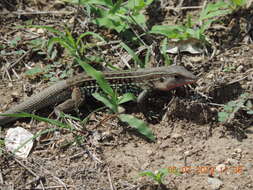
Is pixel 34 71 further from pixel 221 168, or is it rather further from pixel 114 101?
pixel 221 168

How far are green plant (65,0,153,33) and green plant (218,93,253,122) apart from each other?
1.93 metres

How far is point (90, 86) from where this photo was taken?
4.82m

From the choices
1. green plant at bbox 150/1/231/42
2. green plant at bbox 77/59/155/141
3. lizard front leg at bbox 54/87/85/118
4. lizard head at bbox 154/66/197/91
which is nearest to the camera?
green plant at bbox 77/59/155/141

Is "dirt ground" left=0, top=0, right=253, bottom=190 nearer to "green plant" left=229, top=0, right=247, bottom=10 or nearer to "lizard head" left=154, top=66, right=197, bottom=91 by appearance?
"lizard head" left=154, top=66, right=197, bottom=91

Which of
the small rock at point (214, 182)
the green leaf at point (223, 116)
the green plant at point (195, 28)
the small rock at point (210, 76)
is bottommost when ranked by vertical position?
the small rock at point (214, 182)

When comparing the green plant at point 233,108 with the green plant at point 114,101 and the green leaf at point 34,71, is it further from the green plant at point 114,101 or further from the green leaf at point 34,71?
the green leaf at point 34,71

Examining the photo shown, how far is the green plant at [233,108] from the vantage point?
167 inches

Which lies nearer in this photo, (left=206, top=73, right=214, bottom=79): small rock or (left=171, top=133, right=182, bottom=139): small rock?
(left=171, top=133, right=182, bottom=139): small rock

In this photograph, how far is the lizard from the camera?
4.72m

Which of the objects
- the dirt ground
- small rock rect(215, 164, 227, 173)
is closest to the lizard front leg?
the dirt ground

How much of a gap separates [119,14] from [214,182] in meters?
3.00

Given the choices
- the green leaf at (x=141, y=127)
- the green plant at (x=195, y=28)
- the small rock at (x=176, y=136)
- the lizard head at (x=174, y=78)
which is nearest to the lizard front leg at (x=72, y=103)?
the green leaf at (x=141, y=127)
